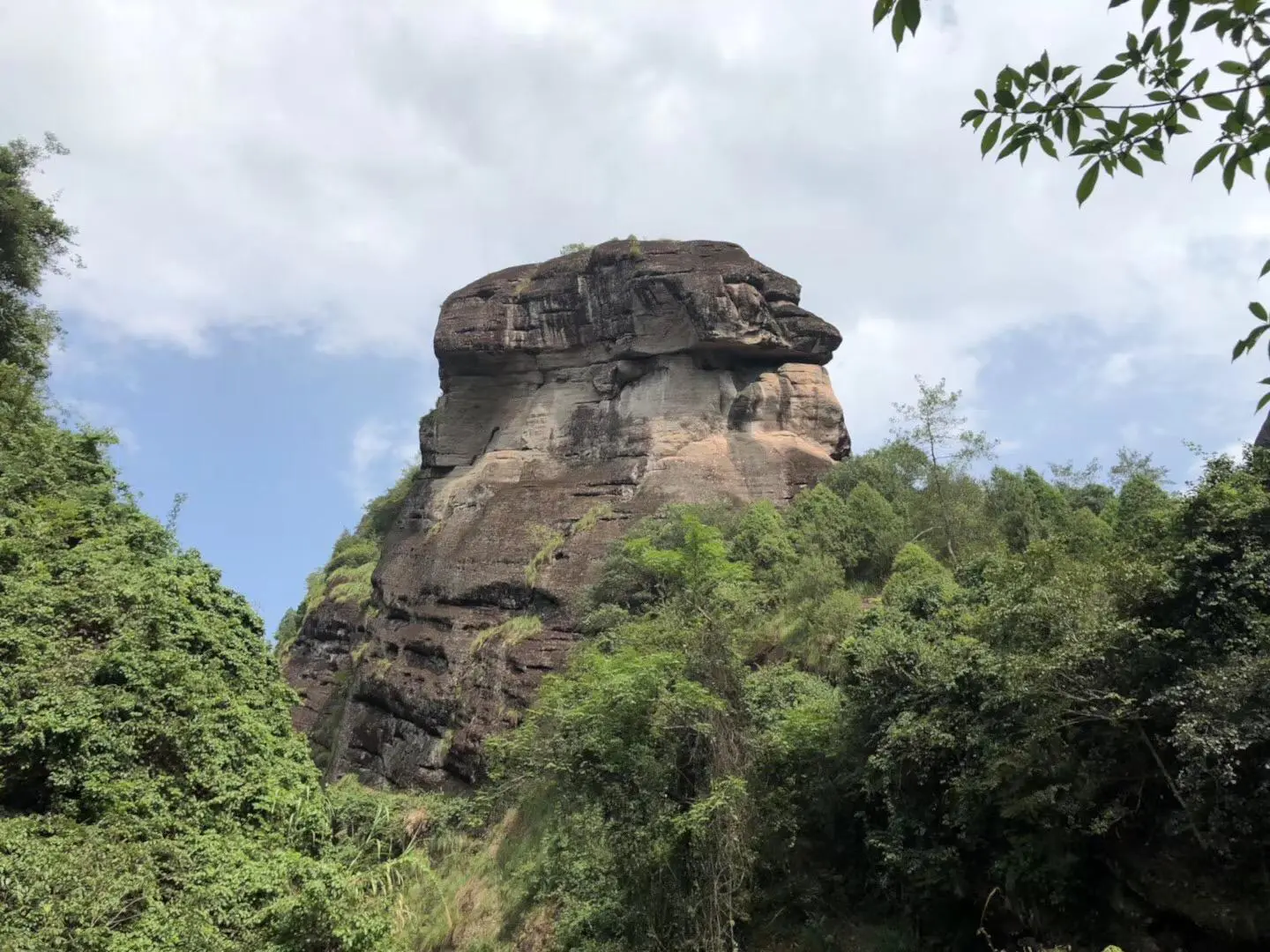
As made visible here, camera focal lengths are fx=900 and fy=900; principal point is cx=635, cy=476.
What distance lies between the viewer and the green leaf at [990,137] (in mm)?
2840

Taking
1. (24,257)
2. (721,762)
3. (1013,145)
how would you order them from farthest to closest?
1. (24,257)
2. (721,762)
3. (1013,145)

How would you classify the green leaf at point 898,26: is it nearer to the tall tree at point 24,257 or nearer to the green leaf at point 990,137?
the green leaf at point 990,137

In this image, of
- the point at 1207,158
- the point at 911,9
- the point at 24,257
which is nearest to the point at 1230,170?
the point at 1207,158

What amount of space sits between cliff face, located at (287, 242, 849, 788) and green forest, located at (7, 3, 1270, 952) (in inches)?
316

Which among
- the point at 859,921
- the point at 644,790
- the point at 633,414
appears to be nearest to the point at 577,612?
the point at 633,414

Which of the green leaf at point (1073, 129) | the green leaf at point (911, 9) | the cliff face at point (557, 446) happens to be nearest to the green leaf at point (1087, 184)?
the green leaf at point (1073, 129)

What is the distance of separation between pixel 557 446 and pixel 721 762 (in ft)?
61.9

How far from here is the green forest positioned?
8.98 m

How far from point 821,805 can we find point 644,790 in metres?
2.41

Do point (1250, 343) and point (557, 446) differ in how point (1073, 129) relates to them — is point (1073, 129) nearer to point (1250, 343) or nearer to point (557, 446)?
point (1250, 343)

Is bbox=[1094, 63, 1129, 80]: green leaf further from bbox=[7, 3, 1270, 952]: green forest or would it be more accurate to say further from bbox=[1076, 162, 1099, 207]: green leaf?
bbox=[7, 3, 1270, 952]: green forest

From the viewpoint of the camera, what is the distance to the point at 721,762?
40.5 feet

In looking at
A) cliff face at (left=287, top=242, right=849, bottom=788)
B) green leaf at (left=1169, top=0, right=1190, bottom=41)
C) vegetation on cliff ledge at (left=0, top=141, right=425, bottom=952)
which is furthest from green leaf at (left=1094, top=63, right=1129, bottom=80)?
cliff face at (left=287, top=242, right=849, bottom=788)

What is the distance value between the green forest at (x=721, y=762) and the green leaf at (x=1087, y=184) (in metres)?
7.16
